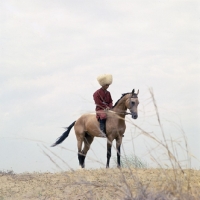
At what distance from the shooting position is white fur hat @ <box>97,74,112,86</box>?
27.5ft

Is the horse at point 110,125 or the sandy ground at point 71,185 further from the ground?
the horse at point 110,125

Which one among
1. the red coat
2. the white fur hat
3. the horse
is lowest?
the horse

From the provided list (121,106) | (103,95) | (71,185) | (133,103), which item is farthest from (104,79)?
(71,185)

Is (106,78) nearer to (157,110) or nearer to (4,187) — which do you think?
(4,187)

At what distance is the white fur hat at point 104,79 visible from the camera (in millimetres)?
8375

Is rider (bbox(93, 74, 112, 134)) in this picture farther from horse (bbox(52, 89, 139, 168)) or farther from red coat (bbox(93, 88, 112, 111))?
horse (bbox(52, 89, 139, 168))

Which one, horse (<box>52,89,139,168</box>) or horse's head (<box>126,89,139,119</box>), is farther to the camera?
horse (<box>52,89,139,168</box>)

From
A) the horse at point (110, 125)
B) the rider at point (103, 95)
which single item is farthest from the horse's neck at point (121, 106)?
the rider at point (103, 95)

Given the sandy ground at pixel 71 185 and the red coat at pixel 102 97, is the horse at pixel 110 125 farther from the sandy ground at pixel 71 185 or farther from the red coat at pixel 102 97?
the sandy ground at pixel 71 185

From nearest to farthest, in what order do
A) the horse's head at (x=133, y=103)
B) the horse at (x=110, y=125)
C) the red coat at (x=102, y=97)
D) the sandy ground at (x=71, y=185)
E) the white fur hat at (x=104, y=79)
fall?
the sandy ground at (x=71, y=185) < the horse's head at (x=133, y=103) < the horse at (x=110, y=125) < the white fur hat at (x=104, y=79) < the red coat at (x=102, y=97)

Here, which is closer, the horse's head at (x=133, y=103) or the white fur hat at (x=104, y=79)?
the horse's head at (x=133, y=103)

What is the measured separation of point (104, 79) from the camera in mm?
8375

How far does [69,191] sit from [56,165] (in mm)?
3044

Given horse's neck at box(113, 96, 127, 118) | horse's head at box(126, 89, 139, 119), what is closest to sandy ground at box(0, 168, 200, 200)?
horse's head at box(126, 89, 139, 119)
